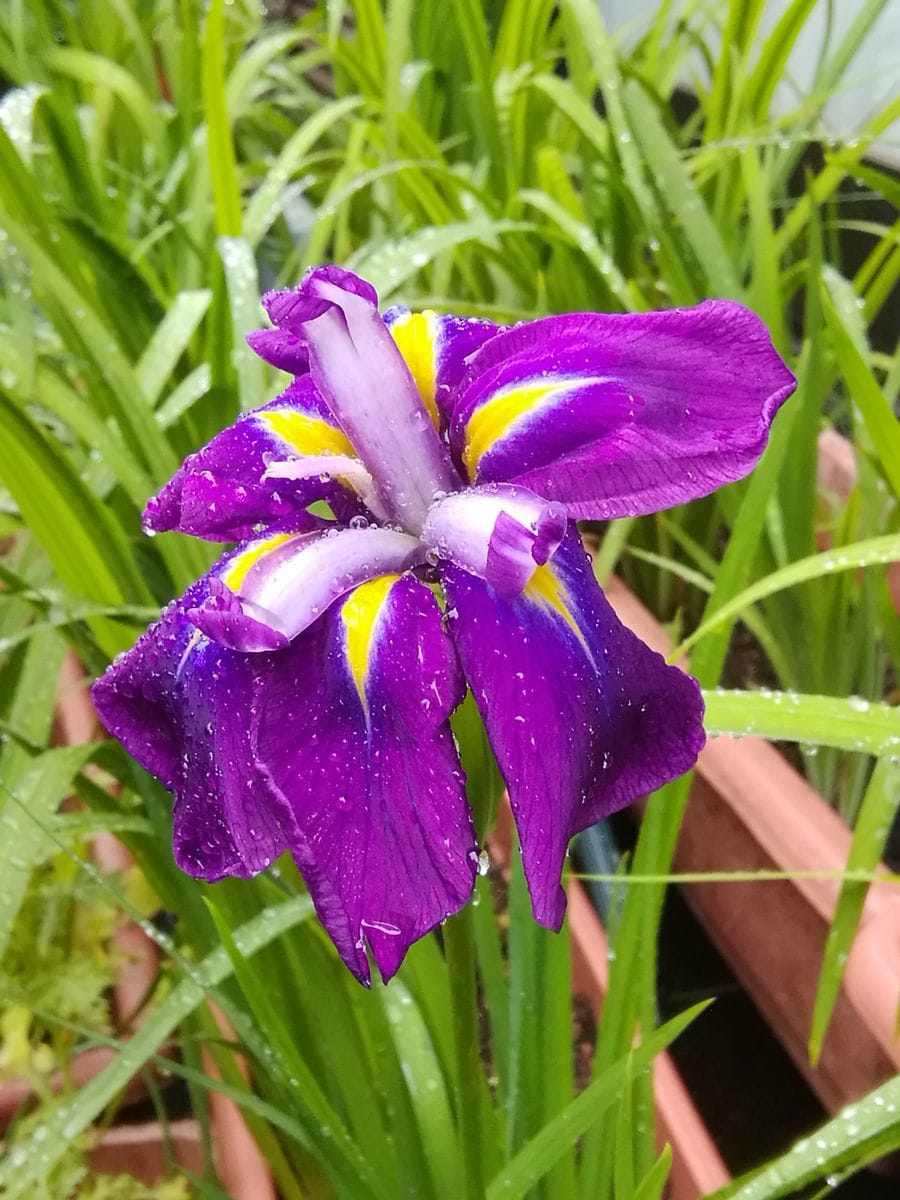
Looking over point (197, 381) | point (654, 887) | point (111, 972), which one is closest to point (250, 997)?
point (654, 887)

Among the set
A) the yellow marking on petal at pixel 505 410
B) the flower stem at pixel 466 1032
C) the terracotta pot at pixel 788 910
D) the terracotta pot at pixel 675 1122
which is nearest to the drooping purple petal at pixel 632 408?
the yellow marking on petal at pixel 505 410

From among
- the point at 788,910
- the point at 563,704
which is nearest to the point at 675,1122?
the point at 788,910

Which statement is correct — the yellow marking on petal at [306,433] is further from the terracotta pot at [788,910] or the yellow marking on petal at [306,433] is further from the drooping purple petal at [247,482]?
the terracotta pot at [788,910]

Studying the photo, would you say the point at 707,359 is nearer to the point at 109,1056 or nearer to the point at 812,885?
the point at 812,885

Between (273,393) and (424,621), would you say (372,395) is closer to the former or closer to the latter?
(424,621)

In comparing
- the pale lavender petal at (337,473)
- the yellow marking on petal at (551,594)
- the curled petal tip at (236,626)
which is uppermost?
the pale lavender petal at (337,473)

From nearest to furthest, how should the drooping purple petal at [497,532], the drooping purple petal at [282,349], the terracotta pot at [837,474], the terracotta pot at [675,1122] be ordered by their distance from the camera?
the drooping purple petal at [497,532] → the drooping purple petal at [282,349] → the terracotta pot at [675,1122] → the terracotta pot at [837,474]

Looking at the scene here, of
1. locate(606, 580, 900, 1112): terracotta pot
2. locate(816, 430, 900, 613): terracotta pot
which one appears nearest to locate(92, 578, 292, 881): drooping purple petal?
locate(606, 580, 900, 1112): terracotta pot
